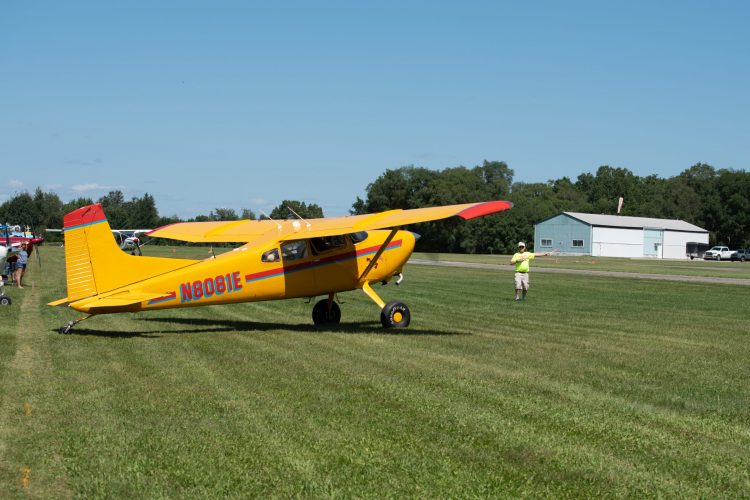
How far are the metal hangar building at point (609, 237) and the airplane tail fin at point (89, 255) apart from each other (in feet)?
284

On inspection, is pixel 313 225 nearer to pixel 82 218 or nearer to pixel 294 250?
pixel 294 250

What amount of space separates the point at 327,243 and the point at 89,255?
4.76 meters

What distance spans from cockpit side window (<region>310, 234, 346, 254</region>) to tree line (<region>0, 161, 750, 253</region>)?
52.7m

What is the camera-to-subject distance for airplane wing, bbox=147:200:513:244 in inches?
580

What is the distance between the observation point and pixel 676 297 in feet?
88.9

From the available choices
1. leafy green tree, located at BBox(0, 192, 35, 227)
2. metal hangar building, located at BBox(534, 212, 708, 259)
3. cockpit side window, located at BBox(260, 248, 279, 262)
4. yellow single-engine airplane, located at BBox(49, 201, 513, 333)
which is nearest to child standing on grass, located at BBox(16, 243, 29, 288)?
yellow single-engine airplane, located at BBox(49, 201, 513, 333)

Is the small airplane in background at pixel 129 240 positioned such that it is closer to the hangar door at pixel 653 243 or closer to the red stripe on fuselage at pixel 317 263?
the red stripe on fuselage at pixel 317 263

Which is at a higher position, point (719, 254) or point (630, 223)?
point (630, 223)

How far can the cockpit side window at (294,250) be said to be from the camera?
16125mm

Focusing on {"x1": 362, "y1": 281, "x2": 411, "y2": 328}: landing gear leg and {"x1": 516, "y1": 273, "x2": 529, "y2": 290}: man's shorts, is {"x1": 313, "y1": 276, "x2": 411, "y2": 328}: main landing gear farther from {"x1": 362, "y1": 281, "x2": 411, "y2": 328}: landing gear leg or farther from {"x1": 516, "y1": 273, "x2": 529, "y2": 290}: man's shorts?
{"x1": 516, "y1": 273, "x2": 529, "y2": 290}: man's shorts

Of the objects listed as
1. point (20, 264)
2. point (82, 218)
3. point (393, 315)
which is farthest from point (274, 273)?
point (20, 264)

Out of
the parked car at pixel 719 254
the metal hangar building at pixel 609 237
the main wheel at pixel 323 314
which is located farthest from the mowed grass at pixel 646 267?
the metal hangar building at pixel 609 237

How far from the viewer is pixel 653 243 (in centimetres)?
10162

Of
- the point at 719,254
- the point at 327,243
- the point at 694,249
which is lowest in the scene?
the point at 719,254
